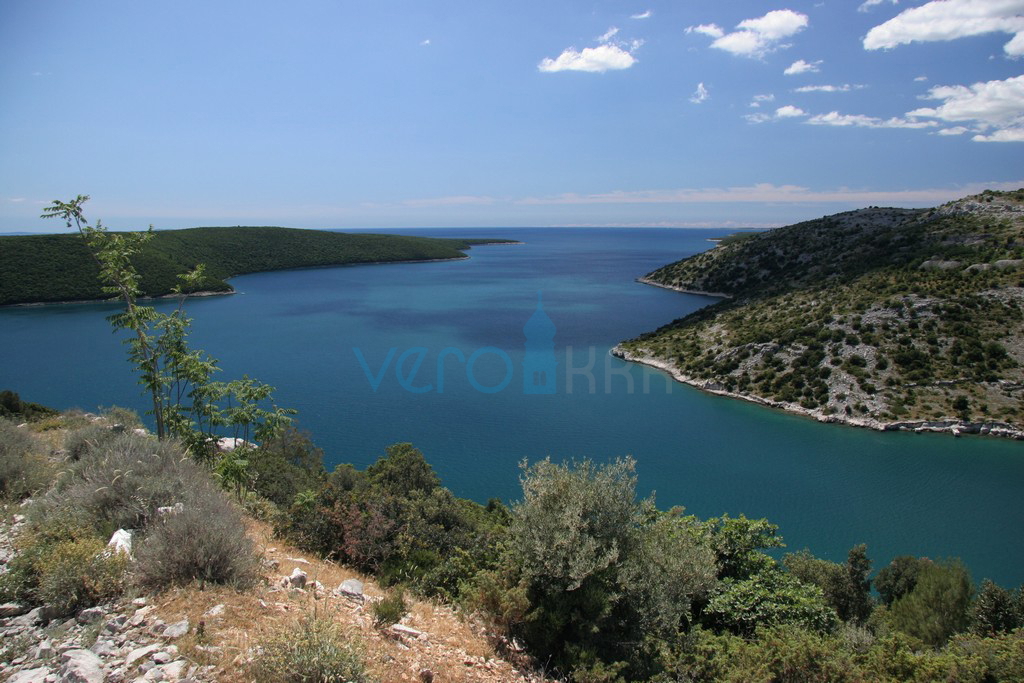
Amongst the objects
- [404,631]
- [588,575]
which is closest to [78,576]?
[404,631]

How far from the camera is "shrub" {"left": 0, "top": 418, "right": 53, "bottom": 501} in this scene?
7387 millimetres

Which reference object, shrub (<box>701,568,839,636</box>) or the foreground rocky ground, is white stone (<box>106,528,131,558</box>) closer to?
the foreground rocky ground

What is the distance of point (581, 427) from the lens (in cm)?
2536

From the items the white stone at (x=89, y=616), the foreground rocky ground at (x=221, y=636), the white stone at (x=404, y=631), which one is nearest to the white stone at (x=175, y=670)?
the foreground rocky ground at (x=221, y=636)

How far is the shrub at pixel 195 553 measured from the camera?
5.11m

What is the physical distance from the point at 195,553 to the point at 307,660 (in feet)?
6.59

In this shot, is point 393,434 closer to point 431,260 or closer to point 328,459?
point 328,459

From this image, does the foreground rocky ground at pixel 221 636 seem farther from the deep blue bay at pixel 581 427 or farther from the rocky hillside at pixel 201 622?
the deep blue bay at pixel 581 427

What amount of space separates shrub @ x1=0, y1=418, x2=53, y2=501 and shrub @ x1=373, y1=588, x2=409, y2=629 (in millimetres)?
5272

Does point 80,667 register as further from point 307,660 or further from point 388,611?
point 388,611

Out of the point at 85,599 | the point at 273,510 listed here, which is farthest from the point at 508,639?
the point at 273,510

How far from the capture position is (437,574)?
7.26m

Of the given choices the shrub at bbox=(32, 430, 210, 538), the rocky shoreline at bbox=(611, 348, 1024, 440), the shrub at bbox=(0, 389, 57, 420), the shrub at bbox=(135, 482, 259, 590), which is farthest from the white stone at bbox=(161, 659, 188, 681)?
the rocky shoreline at bbox=(611, 348, 1024, 440)

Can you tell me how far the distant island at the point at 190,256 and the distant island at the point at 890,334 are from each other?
29.0 meters
